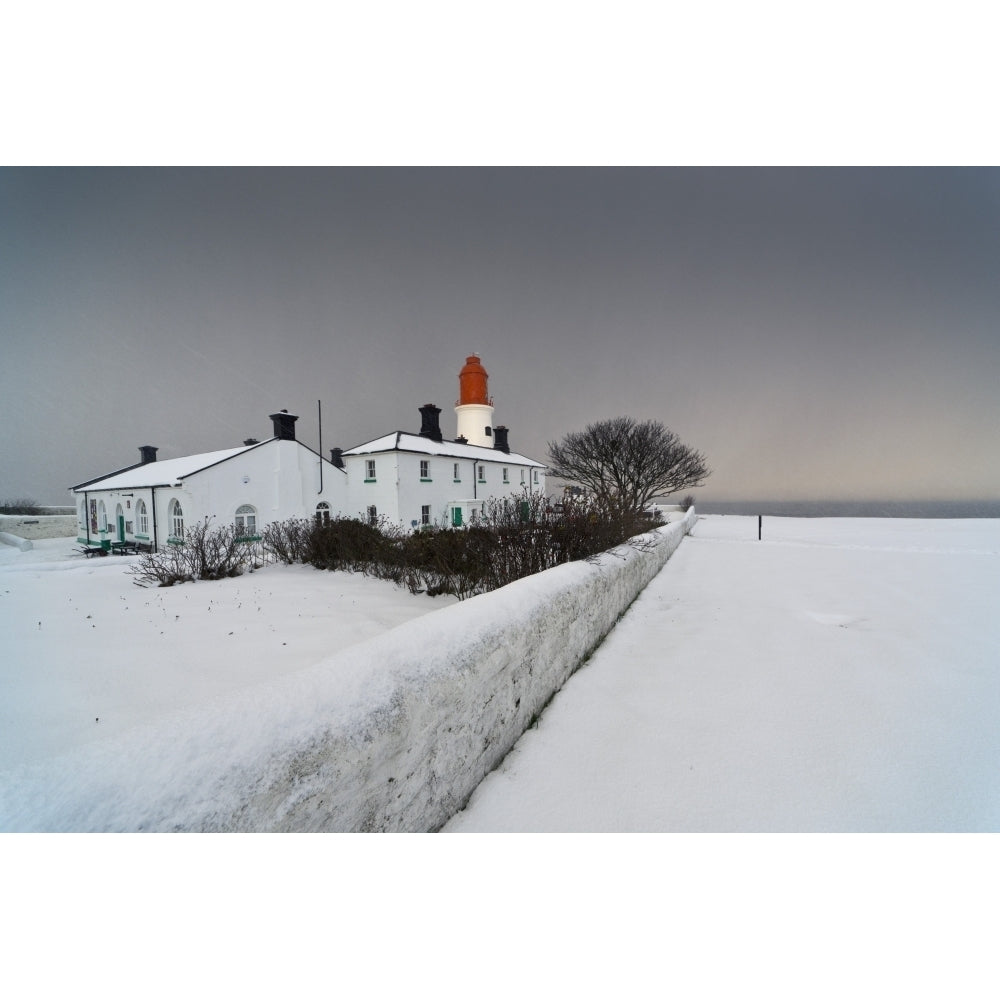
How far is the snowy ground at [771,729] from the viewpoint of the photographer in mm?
2123

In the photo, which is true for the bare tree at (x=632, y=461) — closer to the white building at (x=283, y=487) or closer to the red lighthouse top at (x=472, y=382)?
the white building at (x=283, y=487)

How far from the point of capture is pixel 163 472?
42.3ft

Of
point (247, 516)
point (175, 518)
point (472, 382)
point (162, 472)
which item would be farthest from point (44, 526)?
point (472, 382)

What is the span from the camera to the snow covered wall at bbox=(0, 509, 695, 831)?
1.15m

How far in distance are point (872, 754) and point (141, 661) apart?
5.27 metres

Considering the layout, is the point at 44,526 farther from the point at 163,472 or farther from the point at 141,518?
the point at 163,472

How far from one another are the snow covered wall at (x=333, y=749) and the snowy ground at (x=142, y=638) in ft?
0.65

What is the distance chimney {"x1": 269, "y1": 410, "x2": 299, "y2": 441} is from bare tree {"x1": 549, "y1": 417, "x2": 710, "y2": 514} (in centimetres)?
1193

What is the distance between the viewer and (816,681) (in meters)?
3.46

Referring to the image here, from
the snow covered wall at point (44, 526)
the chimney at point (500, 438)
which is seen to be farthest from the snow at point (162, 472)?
the chimney at point (500, 438)

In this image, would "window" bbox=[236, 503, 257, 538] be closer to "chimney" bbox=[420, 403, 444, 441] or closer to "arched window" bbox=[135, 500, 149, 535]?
"arched window" bbox=[135, 500, 149, 535]

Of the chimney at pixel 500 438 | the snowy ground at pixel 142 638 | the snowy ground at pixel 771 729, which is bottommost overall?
the snowy ground at pixel 771 729

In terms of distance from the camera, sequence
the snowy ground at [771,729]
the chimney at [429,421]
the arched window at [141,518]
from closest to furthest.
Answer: the snowy ground at [771,729]
the arched window at [141,518]
the chimney at [429,421]

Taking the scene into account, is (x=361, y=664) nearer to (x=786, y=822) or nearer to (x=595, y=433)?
(x=786, y=822)
